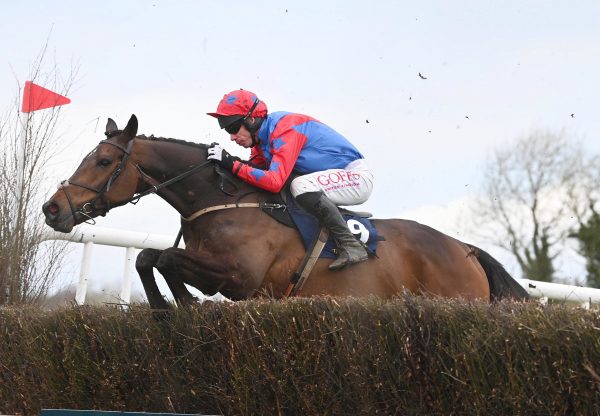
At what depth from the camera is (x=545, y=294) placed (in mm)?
8828

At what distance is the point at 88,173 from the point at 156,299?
93 centimetres

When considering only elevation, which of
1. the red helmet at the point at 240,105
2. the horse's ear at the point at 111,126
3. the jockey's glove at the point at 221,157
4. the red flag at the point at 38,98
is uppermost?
the red helmet at the point at 240,105

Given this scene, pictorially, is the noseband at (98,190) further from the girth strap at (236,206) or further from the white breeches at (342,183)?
the white breeches at (342,183)

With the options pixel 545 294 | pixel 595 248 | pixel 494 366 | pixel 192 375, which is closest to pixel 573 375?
pixel 494 366

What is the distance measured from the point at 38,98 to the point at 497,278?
3.69 metres

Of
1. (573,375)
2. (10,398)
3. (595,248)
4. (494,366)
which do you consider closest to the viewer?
(573,375)

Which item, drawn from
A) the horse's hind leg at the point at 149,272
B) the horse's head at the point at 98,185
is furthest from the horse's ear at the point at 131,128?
the horse's hind leg at the point at 149,272

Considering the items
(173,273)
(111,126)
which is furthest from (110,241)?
(173,273)

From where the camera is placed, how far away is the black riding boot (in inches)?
227

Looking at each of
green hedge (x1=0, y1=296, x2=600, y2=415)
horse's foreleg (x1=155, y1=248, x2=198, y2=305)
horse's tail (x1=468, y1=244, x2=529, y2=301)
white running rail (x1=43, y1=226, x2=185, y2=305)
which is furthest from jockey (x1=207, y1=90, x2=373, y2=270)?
white running rail (x1=43, y1=226, x2=185, y2=305)

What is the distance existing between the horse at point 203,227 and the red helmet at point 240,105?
0.31 metres

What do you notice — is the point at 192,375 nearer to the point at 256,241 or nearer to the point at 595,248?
the point at 256,241

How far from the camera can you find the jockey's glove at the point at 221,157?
5.87 m

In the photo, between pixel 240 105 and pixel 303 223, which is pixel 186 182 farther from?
pixel 303 223
